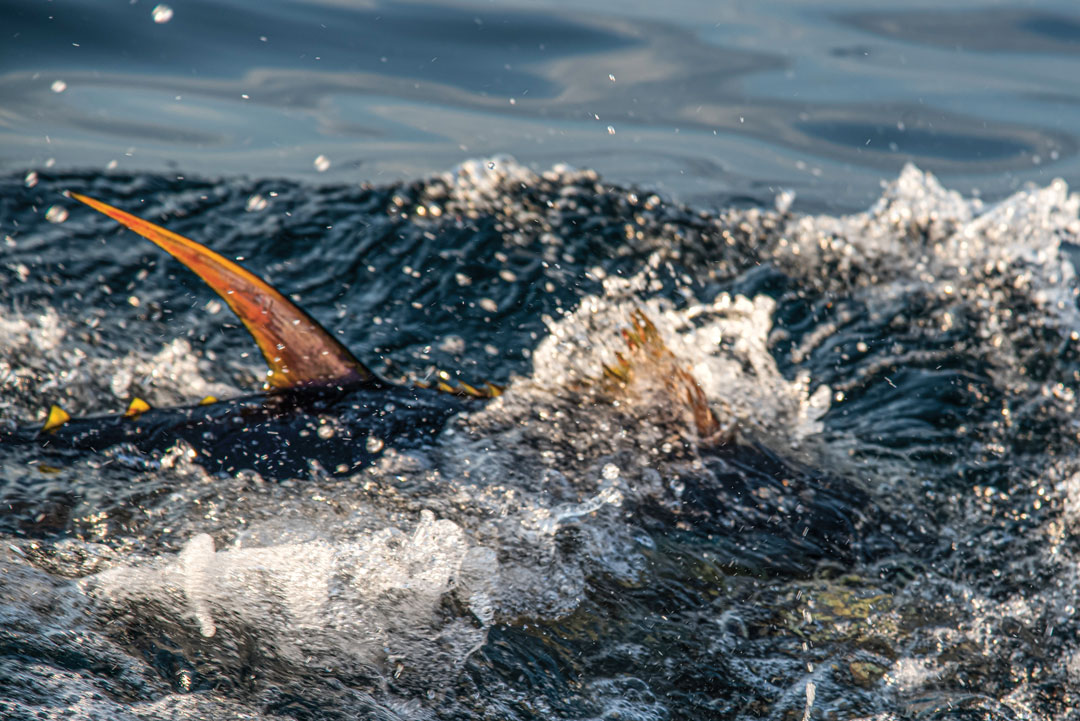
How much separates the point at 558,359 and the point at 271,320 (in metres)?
1.19

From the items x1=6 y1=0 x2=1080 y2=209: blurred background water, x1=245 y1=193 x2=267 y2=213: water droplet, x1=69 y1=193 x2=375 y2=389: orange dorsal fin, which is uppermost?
x1=6 y1=0 x2=1080 y2=209: blurred background water

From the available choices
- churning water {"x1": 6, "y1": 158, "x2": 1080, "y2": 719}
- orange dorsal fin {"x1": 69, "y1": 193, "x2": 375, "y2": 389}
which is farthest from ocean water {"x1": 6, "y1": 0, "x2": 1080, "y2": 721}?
orange dorsal fin {"x1": 69, "y1": 193, "x2": 375, "y2": 389}

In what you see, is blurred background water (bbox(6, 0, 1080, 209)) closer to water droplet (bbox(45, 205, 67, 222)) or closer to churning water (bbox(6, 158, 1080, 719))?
water droplet (bbox(45, 205, 67, 222))

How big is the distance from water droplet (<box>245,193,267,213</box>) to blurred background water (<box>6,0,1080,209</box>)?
0.41m

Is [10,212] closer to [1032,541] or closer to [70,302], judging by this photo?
[70,302]

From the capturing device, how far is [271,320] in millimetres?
2455

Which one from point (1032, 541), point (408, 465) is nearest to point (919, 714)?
point (1032, 541)

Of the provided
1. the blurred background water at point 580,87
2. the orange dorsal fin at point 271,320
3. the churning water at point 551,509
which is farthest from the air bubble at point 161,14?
the orange dorsal fin at point 271,320

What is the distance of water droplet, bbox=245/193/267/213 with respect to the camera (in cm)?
479

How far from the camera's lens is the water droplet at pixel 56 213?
445 cm

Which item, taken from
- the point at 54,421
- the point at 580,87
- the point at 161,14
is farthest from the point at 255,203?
the point at 54,421

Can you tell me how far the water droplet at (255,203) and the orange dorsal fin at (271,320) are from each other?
94.4 inches

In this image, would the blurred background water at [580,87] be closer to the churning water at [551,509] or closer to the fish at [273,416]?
the churning water at [551,509]

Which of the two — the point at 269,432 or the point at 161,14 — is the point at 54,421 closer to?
the point at 269,432
